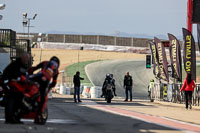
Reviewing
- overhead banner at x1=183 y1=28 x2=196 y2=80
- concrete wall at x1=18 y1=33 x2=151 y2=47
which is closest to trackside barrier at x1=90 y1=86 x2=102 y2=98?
overhead banner at x1=183 y1=28 x2=196 y2=80

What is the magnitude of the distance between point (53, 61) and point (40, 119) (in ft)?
4.46

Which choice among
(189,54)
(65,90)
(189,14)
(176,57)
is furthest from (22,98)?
(65,90)

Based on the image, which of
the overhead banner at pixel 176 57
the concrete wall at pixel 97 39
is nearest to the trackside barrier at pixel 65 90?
the overhead banner at pixel 176 57

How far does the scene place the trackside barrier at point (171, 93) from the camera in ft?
102

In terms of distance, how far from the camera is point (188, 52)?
1246 inches

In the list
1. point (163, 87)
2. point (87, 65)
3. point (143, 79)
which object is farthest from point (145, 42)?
point (163, 87)

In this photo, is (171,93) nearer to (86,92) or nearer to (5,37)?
(86,92)

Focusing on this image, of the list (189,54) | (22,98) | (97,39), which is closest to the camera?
(22,98)

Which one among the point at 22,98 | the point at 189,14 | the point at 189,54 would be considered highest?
the point at 189,14

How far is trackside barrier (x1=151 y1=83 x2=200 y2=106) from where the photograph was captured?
102ft

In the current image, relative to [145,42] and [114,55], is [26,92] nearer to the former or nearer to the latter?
[114,55]

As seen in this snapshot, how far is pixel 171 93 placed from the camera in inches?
1369

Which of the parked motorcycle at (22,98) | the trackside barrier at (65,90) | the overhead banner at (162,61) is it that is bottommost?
the trackside barrier at (65,90)

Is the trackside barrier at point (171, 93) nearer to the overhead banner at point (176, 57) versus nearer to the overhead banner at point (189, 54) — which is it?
the overhead banner at point (176, 57)
